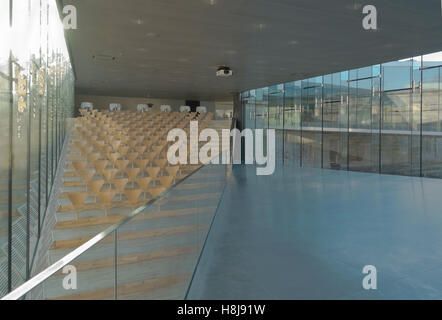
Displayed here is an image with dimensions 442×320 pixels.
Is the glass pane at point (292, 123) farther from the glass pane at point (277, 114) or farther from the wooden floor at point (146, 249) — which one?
the wooden floor at point (146, 249)

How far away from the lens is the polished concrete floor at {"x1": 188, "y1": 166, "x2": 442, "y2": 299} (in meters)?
3.74

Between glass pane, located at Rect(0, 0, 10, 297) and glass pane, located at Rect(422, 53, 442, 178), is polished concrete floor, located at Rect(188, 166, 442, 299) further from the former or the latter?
glass pane, located at Rect(422, 53, 442, 178)

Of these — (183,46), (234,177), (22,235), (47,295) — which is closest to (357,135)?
(234,177)

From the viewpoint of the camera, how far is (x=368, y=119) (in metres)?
15.3

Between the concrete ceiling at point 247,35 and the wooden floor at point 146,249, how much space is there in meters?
3.68

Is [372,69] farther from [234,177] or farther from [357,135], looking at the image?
[234,177]

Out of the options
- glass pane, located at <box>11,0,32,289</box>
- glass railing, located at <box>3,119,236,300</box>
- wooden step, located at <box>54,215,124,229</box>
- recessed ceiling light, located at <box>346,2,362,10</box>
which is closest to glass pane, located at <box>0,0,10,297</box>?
glass pane, located at <box>11,0,32,289</box>

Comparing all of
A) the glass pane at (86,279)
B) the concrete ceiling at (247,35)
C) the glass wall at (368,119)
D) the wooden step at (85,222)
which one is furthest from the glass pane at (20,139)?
the glass wall at (368,119)

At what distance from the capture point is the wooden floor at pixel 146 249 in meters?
1.80

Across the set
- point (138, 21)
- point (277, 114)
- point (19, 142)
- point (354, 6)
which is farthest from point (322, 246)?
point (277, 114)

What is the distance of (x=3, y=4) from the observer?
329cm

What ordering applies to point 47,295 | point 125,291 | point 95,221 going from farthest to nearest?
point 95,221, point 125,291, point 47,295

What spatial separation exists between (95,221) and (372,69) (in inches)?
516

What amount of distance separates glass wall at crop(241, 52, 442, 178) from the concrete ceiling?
9.14 feet
